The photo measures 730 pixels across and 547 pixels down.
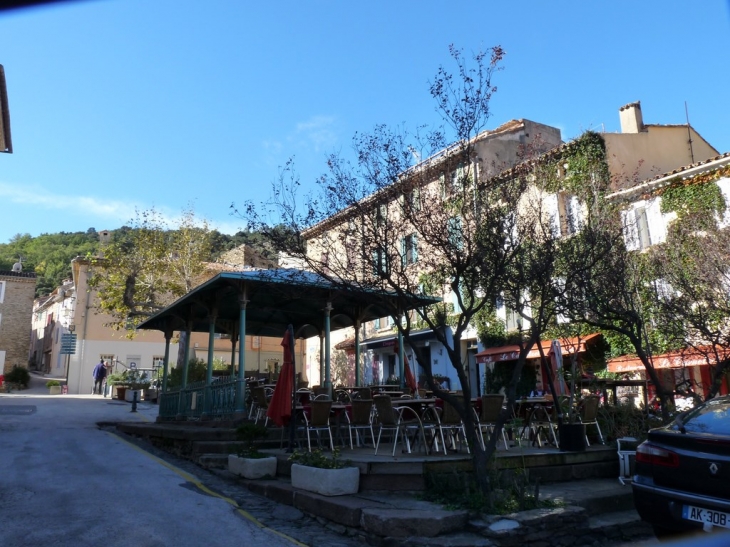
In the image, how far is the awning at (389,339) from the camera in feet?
84.1

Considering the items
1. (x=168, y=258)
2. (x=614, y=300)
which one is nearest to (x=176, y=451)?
(x=614, y=300)

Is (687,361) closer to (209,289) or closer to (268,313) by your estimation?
(268,313)

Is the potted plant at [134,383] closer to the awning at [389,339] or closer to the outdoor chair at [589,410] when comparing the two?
the awning at [389,339]

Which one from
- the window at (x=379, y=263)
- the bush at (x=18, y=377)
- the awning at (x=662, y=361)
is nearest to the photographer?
the window at (x=379, y=263)

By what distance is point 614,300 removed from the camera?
34.7 feet

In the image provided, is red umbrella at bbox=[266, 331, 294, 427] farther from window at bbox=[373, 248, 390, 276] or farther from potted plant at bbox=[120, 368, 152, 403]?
potted plant at bbox=[120, 368, 152, 403]

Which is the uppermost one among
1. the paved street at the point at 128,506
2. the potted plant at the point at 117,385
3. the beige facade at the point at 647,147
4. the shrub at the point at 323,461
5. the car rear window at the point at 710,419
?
the beige facade at the point at 647,147

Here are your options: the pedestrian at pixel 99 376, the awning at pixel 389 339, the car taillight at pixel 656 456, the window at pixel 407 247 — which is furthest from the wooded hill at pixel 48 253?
the car taillight at pixel 656 456

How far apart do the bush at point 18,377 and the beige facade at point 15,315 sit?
9868mm

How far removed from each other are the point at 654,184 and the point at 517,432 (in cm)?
1305

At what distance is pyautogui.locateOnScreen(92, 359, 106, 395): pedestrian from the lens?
32.3 m

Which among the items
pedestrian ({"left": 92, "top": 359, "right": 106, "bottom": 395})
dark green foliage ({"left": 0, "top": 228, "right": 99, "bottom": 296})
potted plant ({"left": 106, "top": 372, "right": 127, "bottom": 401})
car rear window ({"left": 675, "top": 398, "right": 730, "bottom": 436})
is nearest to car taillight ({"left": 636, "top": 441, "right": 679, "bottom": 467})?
car rear window ({"left": 675, "top": 398, "right": 730, "bottom": 436})

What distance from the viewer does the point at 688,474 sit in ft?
16.4

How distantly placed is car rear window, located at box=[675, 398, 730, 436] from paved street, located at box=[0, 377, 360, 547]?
3.39 metres
